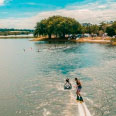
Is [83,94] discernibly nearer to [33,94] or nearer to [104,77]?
[33,94]

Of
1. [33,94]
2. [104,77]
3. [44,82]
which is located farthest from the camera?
[104,77]

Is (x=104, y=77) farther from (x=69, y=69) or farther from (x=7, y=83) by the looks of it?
(x=7, y=83)

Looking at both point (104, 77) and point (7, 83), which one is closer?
point (7, 83)

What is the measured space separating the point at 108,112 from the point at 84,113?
376 cm

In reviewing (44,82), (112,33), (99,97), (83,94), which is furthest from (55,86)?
(112,33)

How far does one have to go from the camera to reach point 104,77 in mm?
56250

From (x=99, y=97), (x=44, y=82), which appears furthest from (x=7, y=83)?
(x=99, y=97)

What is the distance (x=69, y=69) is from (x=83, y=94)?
83.9 feet

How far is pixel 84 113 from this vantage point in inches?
1305

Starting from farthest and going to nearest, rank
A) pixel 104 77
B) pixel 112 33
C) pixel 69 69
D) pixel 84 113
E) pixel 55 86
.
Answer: pixel 112 33
pixel 69 69
pixel 104 77
pixel 55 86
pixel 84 113

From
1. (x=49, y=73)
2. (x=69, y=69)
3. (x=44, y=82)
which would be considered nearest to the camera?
(x=44, y=82)

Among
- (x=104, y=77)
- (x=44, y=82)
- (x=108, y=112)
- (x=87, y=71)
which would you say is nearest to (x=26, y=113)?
(x=108, y=112)

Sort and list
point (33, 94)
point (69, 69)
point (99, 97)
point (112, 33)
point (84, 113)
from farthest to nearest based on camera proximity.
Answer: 1. point (112, 33)
2. point (69, 69)
3. point (33, 94)
4. point (99, 97)
5. point (84, 113)

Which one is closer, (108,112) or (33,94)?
(108,112)
